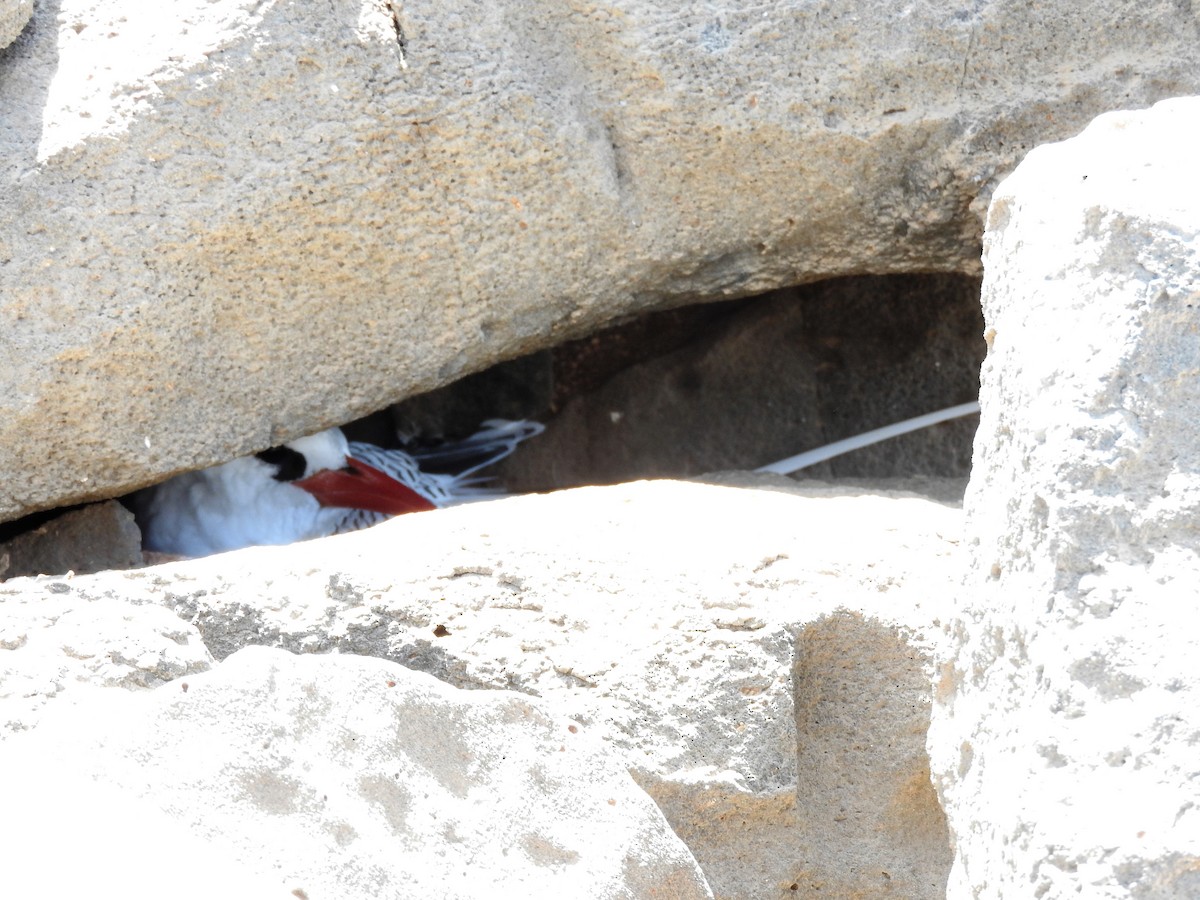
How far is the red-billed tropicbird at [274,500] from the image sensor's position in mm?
1339

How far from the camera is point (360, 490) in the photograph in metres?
1.40

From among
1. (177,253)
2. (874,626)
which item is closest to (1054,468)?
(874,626)

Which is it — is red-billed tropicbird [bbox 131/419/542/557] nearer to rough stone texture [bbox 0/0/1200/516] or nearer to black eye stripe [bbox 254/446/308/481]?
black eye stripe [bbox 254/446/308/481]

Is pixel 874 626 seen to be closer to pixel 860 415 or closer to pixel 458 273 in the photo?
pixel 458 273

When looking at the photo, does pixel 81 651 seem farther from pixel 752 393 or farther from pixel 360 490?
pixel 752 393

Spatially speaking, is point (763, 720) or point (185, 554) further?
point (185, 554)

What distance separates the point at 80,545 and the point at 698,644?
630 mm

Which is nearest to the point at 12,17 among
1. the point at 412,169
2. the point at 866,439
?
the point at 412,169

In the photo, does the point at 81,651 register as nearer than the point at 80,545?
Yes

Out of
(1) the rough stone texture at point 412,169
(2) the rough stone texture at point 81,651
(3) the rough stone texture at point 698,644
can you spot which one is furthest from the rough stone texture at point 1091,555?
(2) the rough stone texture at point 81,651

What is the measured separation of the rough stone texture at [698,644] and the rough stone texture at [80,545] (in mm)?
226

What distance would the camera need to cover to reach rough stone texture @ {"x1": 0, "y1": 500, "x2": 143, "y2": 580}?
1.20 meters

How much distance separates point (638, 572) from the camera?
995 millimetres

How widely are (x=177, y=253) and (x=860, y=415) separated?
0.93 m
